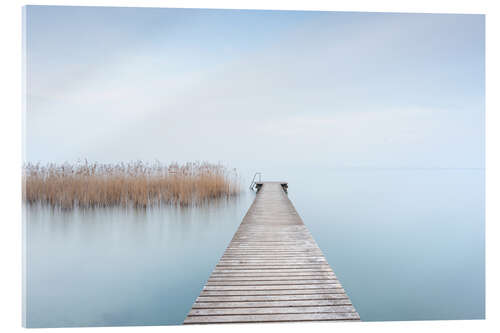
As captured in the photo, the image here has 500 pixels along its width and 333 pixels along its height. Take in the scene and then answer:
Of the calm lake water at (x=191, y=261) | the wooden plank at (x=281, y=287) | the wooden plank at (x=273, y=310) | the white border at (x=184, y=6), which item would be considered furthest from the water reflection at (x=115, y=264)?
the wooden plank at (x=273, y=310)

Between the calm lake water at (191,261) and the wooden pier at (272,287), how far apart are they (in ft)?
3.14

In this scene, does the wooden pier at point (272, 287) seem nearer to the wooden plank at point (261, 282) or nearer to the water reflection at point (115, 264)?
the wooden plank at point (261, 282)

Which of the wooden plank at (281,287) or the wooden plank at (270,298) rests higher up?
the wooden plank at (281,287)

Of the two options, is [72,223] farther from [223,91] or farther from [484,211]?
[484,211]

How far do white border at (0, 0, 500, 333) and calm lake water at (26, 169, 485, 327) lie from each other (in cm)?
12

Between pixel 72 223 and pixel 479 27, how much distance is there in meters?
5.74

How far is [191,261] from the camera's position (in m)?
3.66

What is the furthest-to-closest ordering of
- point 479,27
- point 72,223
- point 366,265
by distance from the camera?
1. point 72,223
2. point 366,265
3. point 479,27

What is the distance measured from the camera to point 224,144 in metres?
5.62

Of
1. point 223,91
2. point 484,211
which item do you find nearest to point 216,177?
point 223,91

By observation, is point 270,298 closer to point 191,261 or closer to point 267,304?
point 267,304

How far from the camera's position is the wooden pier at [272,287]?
4.85ft

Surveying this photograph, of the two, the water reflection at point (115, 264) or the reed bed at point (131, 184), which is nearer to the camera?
the water reflection at point (115, 264)
